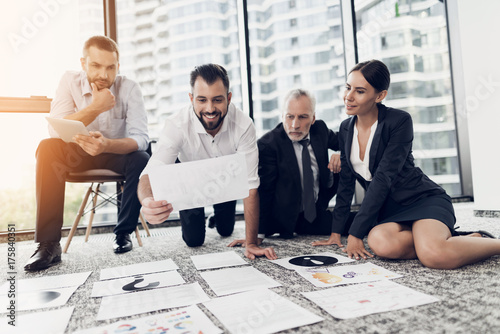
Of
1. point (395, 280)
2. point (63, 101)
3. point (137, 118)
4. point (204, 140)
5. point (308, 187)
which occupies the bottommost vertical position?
point (395, 280)

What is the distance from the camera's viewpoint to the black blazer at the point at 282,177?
6.25 feet

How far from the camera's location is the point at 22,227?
2672mm

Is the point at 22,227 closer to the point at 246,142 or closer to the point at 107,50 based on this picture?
the point at 107,50

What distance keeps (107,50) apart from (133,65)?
45.4 inches

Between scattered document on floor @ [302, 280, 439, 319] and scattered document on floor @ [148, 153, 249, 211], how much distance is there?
53cm

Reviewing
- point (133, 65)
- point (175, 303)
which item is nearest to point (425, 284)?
point (175, 303)

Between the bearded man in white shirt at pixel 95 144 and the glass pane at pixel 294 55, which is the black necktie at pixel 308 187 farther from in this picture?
the glass pane at pixel 294 55

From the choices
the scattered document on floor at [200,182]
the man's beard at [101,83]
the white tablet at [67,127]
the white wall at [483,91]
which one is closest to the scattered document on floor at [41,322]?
the scattered document on floor at [200,182]

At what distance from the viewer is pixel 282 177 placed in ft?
6.31

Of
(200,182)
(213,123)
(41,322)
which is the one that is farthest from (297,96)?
(41,322)

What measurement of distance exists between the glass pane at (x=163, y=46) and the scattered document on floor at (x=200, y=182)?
1.78m

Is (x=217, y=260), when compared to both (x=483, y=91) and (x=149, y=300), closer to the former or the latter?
(x=149, y=300)

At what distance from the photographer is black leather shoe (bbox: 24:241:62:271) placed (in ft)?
4.78

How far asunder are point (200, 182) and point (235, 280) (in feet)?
1.30
